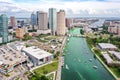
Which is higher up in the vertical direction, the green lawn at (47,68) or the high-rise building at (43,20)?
the high-rise building at (43,20)

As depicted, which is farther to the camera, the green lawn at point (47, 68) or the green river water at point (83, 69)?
the green lawn at point (47, 68)

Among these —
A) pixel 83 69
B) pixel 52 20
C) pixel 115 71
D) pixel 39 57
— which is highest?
pixel 52 20

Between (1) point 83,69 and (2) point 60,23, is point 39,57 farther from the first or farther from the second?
(2) point 60,23

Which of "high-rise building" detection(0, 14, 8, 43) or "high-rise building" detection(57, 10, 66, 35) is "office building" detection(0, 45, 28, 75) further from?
"high-rise building" detection(57, 10, 66, 35)

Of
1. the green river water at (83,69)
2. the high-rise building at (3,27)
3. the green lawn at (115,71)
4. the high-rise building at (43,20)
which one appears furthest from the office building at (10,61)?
the high-rise building at (43,20)

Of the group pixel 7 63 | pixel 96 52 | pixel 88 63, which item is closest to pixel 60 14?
pixel 96 52

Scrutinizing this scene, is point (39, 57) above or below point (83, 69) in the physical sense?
above

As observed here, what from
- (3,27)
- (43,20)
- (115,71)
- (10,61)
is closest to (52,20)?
(43,20)

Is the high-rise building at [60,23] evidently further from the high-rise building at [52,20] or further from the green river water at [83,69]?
the green river water at [83,69]

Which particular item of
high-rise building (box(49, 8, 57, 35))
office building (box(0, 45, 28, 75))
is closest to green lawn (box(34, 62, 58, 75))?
office building (box(0, 45, 28, 75))
